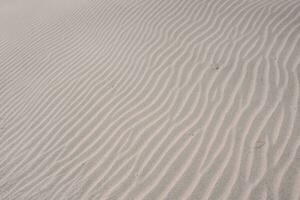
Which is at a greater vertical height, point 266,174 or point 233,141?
point 233,141

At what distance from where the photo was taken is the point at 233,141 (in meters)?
3.76

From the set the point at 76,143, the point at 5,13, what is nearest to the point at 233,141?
the point at 76,143

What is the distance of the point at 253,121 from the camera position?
395 centimetres

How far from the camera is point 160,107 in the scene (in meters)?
4.51

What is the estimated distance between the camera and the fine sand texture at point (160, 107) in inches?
138

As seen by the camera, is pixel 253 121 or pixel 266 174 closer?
pixel 266 174

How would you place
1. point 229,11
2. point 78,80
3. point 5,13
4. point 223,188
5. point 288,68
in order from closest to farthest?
point 223,188, point 288,68, point 78,80, point 229,11, point 5,13

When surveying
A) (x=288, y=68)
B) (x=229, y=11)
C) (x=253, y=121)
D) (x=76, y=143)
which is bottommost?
(x=76, y=143)

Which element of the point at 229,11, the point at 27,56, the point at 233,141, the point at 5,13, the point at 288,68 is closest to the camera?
the point at 233,141

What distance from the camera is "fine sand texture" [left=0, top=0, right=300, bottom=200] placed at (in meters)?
3.52

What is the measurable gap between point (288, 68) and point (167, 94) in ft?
5.51

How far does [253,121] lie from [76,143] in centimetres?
215

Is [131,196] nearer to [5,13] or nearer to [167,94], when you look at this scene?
[167,94]

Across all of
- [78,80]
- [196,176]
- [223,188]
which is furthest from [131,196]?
[78,80]
